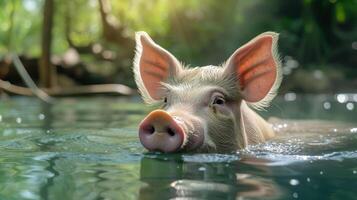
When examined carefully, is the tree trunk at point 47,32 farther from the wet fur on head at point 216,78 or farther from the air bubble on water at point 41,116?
the wet fur on head at point 216,78

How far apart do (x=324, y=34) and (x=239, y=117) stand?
54.9 feet

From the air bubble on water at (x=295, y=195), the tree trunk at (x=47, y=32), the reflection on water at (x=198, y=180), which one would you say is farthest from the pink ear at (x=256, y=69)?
the tree trunk at (x=47, y=32)

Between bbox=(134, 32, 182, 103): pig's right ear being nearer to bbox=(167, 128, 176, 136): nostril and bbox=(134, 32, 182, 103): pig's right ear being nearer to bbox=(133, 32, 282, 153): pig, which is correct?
bbox=(133, 32, 282, 153): pig

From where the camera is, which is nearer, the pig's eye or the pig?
the pig

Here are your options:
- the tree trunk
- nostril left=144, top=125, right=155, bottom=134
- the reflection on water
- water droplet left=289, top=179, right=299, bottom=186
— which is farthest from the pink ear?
the tree trunk

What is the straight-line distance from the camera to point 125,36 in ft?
64.6

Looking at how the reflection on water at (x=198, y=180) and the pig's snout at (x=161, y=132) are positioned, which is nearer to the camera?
the reflection on water at (x=198, y=180)

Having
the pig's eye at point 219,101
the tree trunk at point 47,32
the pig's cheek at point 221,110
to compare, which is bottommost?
the pig's cheek at point 221,110

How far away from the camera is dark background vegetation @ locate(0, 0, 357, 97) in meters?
17.1

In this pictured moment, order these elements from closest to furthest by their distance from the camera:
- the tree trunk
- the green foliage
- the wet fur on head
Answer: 1. the wet fur on head
2. the tree trunk
3. the green foliage

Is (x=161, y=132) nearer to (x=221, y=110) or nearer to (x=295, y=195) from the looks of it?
(x=221, y=110)

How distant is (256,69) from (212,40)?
17.1 metres

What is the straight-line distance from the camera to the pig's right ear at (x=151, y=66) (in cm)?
505

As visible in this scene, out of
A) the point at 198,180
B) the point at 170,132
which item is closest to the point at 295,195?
the point at 198,180
